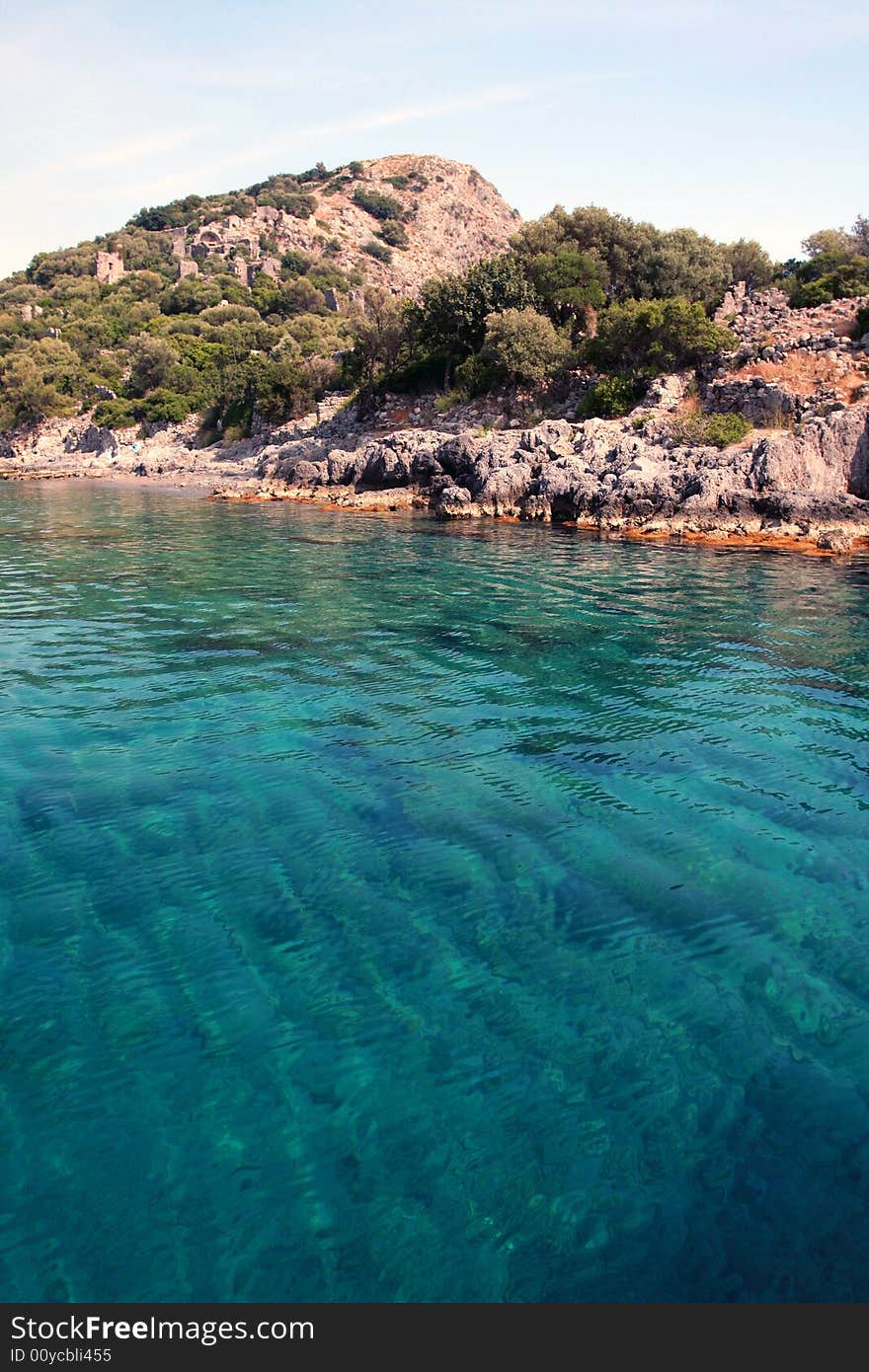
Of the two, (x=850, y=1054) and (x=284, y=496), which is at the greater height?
(x=284, y=496)

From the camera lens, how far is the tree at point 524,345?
48031 mm

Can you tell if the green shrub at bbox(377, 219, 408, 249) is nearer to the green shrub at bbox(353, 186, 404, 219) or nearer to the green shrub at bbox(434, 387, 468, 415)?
the green shrub at bbox(353, 186, 404, 219)

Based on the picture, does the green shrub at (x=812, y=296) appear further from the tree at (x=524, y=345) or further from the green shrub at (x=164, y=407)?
the green shrub at (x=164, y=407)

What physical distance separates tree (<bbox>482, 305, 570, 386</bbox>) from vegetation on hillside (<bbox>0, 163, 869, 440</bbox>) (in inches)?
3.7

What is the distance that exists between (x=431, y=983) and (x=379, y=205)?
608ft

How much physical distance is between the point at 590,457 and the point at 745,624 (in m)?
22.2

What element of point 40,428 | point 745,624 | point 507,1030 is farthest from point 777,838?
point 40,428

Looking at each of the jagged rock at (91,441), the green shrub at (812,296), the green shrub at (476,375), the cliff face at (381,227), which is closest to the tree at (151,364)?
the jagged rock at (91,441)

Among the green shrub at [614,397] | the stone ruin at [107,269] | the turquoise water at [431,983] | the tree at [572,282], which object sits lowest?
the turquoise water at [431,983]

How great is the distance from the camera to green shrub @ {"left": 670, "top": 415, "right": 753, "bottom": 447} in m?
35.3

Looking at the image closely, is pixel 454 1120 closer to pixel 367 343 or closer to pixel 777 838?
pixel 777 838

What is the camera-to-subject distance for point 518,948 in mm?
6062

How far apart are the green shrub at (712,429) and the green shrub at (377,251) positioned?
438 feet

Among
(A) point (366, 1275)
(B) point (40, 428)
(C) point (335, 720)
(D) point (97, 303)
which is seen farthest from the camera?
(D) point (97, 303)
